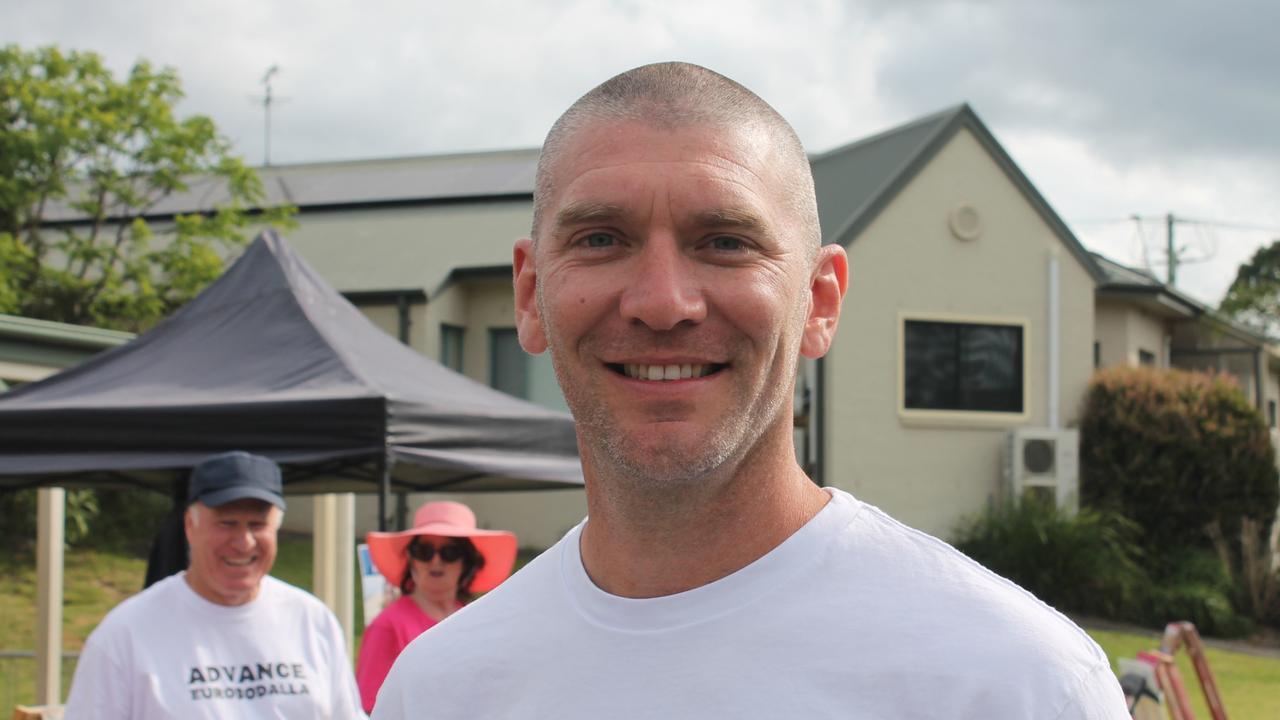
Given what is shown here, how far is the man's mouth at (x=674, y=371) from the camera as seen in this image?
1513 millimetres

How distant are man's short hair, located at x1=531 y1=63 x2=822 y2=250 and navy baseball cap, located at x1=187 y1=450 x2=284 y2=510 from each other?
3.19 meters

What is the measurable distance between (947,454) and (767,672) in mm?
18802

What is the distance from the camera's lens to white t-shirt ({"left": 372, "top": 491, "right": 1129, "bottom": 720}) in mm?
1368

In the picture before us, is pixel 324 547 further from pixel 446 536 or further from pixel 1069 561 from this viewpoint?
pixel 1069 561

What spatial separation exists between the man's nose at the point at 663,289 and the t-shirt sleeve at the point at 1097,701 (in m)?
0.54

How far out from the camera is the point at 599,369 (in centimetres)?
155

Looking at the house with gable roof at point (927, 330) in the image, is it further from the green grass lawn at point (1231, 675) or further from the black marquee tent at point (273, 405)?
the black marquee tent at point (273, 405)

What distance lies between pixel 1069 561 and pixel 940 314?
4.01 m

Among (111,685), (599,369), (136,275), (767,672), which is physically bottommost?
(111,685)

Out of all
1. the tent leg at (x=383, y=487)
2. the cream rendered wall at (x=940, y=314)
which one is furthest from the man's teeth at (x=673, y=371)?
the cream rendered wall at (x=940, y=314)

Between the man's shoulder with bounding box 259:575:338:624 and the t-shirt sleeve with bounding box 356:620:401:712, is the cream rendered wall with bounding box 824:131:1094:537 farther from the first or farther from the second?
the man's shoulder with bounding box 259:575:338:624

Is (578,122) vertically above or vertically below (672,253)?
above

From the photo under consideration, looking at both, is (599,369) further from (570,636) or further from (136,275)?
(136,275)

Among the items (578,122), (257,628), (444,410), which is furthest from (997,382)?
(578,122)
